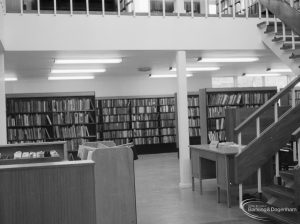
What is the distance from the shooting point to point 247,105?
10.7m

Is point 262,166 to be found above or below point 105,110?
below

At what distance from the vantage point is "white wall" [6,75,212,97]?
13555mm

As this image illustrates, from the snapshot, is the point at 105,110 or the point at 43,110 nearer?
the point at 43,110

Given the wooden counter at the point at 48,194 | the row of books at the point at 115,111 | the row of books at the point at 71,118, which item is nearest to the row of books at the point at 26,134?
the row of books at the point at 71,118

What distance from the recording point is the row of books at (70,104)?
1098 centimetres

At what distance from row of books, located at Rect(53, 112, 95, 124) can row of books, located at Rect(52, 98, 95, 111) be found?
167 millimetres

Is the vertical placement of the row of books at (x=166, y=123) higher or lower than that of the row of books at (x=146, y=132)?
higher

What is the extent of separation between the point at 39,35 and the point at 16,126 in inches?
176

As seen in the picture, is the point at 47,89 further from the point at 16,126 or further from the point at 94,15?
the point at 94,15

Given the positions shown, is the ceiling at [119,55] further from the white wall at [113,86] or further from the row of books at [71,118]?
the white wall at [113,86]

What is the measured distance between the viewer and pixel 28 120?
10.9 m

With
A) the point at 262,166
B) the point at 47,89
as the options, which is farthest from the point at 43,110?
the point at 262,166

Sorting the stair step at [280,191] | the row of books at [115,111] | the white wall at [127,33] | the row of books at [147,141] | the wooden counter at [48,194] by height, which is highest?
the white wall at [127,33]

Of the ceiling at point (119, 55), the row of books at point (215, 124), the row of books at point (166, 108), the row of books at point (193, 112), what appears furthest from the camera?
the row of books at point (166, 108)
